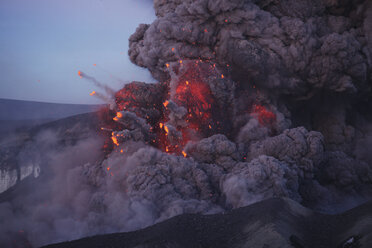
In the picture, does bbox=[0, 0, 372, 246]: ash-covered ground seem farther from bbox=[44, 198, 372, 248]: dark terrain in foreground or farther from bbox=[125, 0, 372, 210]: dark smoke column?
bbox=[44, 198, 372, 248]: dark terrain in foreground

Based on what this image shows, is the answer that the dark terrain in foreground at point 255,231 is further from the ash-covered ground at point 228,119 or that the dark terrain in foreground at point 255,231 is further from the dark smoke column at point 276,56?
the dark smoke column at point 276,56

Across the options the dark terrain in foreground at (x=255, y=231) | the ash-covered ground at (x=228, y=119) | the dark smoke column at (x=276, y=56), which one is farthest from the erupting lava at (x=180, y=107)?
the dark terrain in foreground at (x=255, y=231)

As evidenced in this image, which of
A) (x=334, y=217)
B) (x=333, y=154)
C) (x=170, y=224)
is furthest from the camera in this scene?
(x=333, y=154)

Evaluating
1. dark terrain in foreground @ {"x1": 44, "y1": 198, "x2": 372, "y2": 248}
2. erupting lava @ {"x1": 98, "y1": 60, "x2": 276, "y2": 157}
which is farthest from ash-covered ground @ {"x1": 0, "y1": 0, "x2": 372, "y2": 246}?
dark terrain in foreground @ {"x1": 44, "y1": 198, "x2": 372, "y2": 248}

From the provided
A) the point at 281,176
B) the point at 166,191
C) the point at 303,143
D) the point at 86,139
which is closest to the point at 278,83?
the point at 303,143

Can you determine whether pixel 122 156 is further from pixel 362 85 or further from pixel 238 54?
pixel 362 85

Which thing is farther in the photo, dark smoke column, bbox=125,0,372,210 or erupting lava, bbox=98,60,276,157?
dark smoke column, bbox=125,0,372,210
